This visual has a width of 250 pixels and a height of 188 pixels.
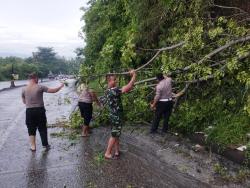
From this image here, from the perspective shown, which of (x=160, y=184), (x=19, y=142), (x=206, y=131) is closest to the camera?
(x=160, y=184)

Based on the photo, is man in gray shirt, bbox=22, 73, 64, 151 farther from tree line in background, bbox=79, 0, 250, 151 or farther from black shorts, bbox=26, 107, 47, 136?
tree line in background, bbox=79, 0, 250, 151

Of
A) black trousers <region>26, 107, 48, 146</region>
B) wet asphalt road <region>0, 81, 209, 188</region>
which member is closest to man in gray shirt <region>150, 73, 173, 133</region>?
wet asphalt road <region>0, 81, 209, 188</region>

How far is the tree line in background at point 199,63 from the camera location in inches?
408

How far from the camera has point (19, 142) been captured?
38.1 feet

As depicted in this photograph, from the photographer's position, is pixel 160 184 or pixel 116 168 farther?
pixel 116 168

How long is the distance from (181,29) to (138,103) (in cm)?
239

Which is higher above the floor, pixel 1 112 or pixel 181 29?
pixel 181 29

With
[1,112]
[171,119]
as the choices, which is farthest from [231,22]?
[1,112]

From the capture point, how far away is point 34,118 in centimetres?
1041

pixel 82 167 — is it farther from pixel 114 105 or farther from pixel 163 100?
pixel 163 100

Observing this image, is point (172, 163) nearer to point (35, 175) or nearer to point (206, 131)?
point (206, 131)

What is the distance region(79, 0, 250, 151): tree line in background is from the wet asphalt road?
1.61 meters

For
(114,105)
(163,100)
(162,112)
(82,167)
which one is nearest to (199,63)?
(163,100)

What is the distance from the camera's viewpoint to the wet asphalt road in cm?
778
